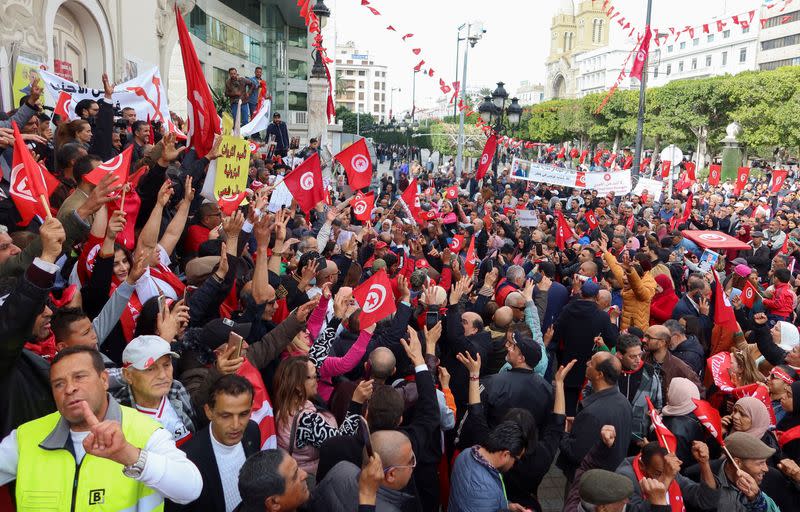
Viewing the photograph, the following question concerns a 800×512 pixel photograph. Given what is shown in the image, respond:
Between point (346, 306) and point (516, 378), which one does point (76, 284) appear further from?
point (516, 378)

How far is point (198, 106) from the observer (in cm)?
622

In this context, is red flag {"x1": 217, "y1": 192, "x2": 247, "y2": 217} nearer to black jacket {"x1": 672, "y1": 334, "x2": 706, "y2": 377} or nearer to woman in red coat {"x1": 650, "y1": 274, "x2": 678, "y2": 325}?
black jacket {"x1": 672, "y1": 334, "x2": 706, "y2": 377}

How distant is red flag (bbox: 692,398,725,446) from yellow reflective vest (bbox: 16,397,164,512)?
339cm

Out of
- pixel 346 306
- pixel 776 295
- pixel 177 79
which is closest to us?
pixel 346 306

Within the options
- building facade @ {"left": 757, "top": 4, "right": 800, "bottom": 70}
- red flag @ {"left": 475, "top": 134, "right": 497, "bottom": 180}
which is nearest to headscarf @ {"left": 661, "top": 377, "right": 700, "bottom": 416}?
red flag @ {"left": 475, "top": 134, "right": 497, "bottom": 180}

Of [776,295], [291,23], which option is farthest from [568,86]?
[776,295]

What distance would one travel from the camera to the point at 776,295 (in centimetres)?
757

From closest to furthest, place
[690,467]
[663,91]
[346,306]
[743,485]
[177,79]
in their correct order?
1. [743,485]
2. [690,467]
3. [346,306]
4. [177,79]
5. [663,91]

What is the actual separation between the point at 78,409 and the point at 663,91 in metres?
56.1

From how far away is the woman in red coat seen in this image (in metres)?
7.70

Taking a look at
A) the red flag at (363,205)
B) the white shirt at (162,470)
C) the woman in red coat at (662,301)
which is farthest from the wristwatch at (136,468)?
the red flag at (363,205)

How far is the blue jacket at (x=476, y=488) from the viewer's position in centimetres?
349

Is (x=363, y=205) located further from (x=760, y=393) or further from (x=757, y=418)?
(x=757, y=418)

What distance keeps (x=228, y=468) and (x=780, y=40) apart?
270ft
